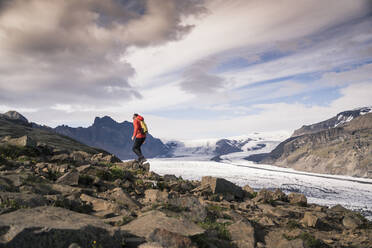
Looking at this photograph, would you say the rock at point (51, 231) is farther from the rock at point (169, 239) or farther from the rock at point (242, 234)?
the rock at point (242, 234)

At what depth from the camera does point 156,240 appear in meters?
6.87

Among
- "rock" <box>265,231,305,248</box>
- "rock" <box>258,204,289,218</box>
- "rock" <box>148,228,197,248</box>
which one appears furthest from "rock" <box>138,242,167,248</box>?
"rock" <box>258,204,289,218</box>

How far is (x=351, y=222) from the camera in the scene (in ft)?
45.5

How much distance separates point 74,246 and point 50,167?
10513mm

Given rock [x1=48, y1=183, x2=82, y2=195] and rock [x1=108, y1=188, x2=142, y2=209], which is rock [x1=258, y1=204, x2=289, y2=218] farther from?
rock [x1=48, y1=183, x2=82, y2=195]

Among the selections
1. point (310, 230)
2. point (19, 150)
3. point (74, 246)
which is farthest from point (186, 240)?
point (19, 150)

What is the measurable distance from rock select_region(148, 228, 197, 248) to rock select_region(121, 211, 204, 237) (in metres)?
0.22

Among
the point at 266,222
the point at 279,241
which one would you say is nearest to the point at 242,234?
the point at 279,241

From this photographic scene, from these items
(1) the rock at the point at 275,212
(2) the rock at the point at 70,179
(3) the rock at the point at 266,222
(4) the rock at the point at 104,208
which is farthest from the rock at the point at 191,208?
(2) the rock at the point at 70,179

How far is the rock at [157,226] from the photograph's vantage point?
24.1 feet

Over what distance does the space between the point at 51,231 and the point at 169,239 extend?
2934 mm

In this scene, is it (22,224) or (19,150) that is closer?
(22,224)

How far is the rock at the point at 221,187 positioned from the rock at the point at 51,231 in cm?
1054

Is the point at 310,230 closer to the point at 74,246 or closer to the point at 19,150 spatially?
the point at 74,246
